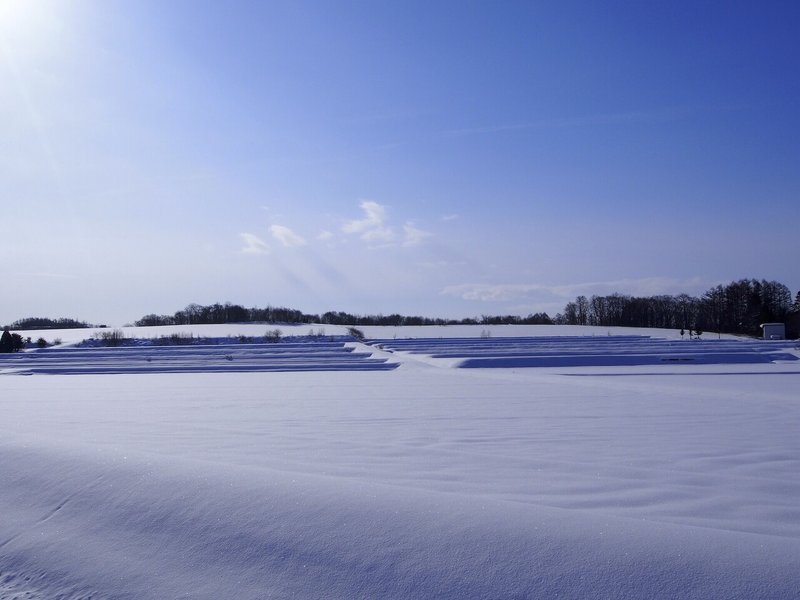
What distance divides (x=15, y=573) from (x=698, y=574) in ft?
12.3

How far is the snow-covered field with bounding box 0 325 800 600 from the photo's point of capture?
288 centimetres

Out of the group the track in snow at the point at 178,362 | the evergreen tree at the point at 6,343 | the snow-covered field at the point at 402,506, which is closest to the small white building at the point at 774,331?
the track in snow at the point at 178,362

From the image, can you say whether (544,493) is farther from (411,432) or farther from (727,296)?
(727,296)

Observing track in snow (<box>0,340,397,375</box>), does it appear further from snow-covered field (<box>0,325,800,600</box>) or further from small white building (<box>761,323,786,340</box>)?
small white building (<box>761,323,786,340</box>)

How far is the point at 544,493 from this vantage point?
→ 4.34m

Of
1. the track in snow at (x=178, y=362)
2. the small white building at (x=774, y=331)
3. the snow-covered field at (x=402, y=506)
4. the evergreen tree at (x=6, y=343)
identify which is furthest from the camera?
the small white building at (x=774, y=331)

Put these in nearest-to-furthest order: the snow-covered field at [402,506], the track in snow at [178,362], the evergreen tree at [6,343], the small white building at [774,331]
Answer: the snow-covered field at [402,506], the track in snow at [178,362], the evergreen tree at [6,343], the small white building at [774,331]

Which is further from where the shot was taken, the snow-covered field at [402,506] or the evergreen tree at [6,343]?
the evergreen tree at [6,343]

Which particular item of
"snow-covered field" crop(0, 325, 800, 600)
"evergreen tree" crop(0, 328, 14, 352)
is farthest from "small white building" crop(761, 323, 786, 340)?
"evergreen tree" crop(0, 328, 14, 352)

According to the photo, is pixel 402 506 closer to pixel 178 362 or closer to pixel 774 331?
pixel 178 362

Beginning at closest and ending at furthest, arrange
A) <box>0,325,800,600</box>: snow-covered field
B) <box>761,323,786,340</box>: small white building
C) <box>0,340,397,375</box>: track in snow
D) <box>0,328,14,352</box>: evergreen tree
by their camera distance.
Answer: <box>0,325,800,600</box>: snow-covered field → <box>0,340,397,375</box>: track in snow → <box>0,328,14,352</box>: evergreen tree → <box>761,323,786,340</box>: small white building

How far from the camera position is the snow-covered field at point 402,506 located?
2885mm

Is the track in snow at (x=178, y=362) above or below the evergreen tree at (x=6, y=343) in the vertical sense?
below

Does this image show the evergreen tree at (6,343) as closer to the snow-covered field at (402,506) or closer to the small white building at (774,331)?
the snow-covered field at (402,506)
